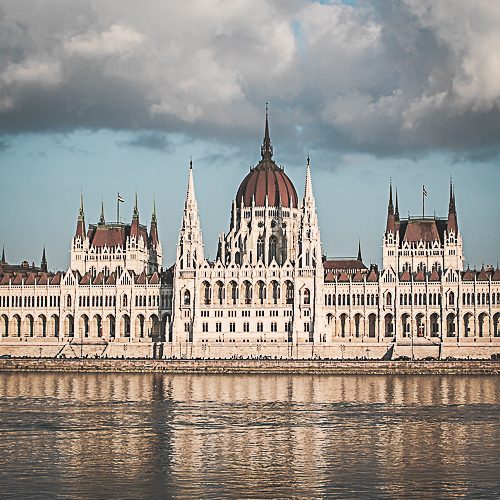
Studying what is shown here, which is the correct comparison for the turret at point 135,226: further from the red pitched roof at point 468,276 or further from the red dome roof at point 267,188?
the red pitched roof at point 468,276

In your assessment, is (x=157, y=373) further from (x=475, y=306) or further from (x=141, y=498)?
(x=141, y=498)

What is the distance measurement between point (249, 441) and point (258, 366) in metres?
57.4

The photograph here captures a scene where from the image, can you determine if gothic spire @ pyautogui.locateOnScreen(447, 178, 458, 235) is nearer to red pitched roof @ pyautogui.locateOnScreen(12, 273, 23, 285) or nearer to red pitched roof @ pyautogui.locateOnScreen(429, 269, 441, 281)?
red pitched roof @ pyautogui.locateOnScreen(429, 269, 441, 281)

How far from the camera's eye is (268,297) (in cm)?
13650

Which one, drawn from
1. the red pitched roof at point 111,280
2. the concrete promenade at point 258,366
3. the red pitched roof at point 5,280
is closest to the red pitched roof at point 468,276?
the concrete promenade at point 258,366

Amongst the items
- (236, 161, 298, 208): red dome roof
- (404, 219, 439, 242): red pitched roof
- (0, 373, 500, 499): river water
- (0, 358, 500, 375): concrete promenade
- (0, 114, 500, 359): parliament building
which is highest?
(236, 161, 298, 208): red dome roof

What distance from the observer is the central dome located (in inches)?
5768

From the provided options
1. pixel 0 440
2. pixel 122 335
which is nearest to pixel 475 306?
pixel 122 335

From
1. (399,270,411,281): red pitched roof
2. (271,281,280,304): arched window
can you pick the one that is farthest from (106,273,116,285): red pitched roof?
(399,270,411,281): red pitched roof

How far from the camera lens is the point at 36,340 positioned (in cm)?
14150

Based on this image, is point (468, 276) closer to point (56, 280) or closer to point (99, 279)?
point (99, 279)

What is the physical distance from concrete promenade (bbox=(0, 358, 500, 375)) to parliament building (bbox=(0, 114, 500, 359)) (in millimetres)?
10167

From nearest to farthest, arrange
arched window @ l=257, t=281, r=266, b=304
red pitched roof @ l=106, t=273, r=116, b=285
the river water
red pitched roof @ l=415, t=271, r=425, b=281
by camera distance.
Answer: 1. the river water
2. arched window @ l=257, t=281, r=266, b=304
3. red pitched roof @ l=415, t=271, r=425, b=281
4. red pitched roof @ l=106, t=273, r=116, b=285

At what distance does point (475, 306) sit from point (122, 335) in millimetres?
43242
